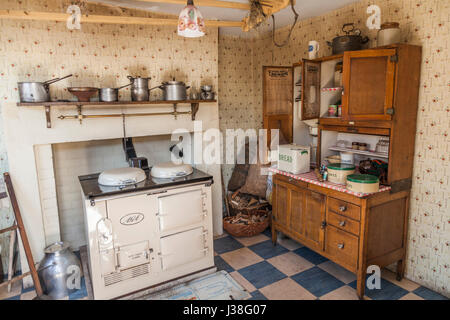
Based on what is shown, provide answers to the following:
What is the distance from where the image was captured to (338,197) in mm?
2387

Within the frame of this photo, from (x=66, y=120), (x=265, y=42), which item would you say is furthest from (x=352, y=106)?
(x=66, y=120)

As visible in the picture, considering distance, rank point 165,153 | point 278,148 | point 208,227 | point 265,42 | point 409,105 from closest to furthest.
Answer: point 409,105
point 208,227
point 278,148
point 165,153
point 265,42

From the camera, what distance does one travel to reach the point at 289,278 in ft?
8.64

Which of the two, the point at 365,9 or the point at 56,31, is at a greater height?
the point at 365,9

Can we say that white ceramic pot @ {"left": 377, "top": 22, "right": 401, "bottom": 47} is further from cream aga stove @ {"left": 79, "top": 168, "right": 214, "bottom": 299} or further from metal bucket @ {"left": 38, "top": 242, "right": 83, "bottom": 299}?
metal bucket @ {"left": 38, "top": 242, "right": 83, "bottom": 299}

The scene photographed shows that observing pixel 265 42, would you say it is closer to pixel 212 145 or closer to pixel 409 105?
pixel 212 145

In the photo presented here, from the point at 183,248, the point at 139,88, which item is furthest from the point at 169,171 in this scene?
the point at 139,88

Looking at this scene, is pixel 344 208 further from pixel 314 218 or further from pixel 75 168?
pixel 75 168

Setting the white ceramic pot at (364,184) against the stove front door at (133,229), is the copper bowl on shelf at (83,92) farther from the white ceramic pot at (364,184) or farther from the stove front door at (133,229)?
the white ceramic pot at (364,184)

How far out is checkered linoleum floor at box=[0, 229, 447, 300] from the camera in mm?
2402

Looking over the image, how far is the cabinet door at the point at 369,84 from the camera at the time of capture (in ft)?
7.28

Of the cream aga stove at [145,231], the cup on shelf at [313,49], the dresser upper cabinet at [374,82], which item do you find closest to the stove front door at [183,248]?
the cream aga stove at [145,231]

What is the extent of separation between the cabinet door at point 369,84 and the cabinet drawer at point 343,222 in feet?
2.54

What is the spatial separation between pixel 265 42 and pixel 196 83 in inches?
47.7
